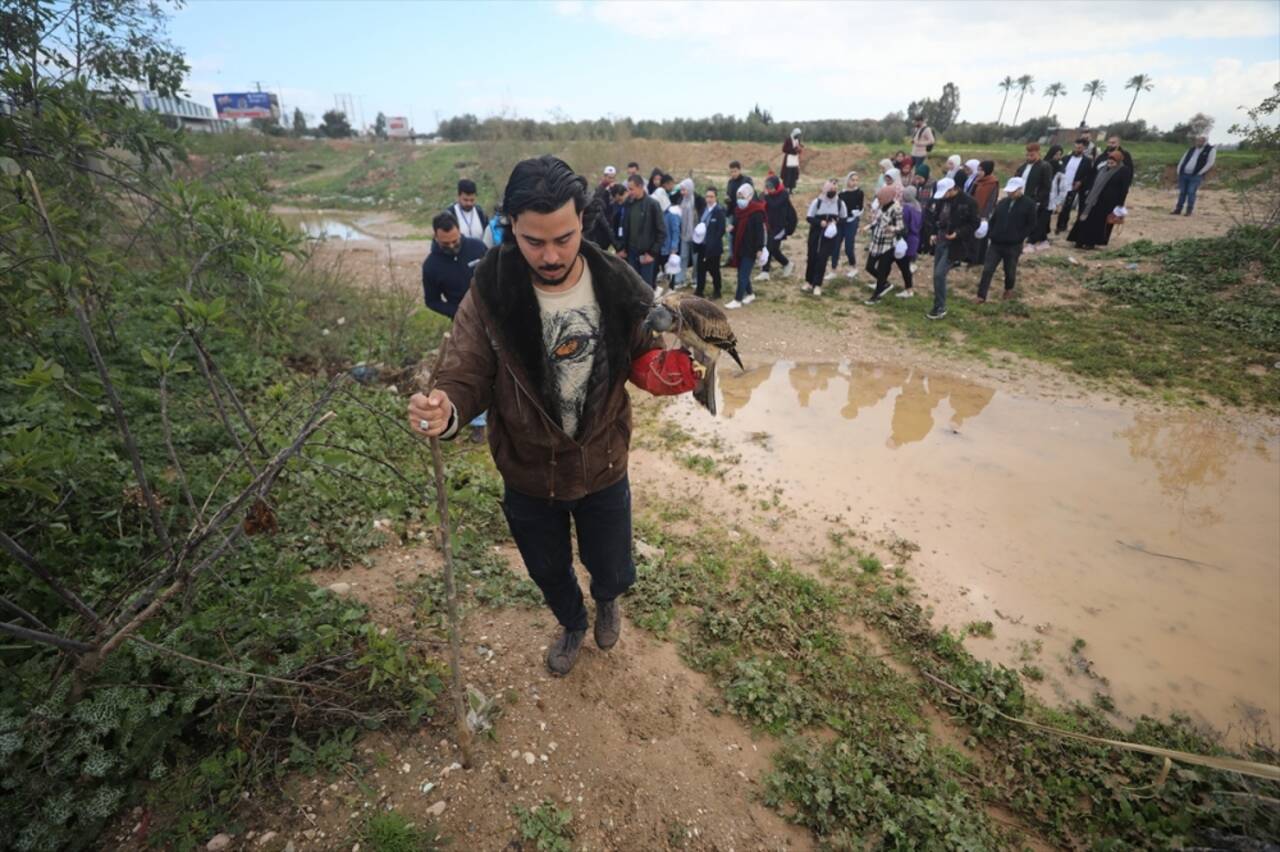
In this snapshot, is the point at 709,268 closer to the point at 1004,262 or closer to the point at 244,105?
the point at 1004,262

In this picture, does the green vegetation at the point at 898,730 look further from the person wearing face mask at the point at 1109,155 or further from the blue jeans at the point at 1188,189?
the blue jeans at the point at 1188,189

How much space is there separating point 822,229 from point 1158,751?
784 cm

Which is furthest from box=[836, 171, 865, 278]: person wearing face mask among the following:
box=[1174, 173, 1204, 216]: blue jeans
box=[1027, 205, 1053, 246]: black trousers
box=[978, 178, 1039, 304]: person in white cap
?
box=[1174, 173, 1204, 216]: blue jeans

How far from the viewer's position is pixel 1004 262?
805 centimetres

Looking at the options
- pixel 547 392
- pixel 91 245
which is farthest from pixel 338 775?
pixel 91 245

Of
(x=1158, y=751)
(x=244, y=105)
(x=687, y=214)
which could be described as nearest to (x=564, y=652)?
(x=1158, y=751)

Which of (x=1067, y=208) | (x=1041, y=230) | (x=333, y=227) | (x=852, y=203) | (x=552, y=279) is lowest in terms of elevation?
(x=333, y=227)

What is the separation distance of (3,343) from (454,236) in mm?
2677

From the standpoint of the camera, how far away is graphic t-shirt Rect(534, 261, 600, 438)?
79.6 inches

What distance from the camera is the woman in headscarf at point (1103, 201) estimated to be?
31.0ft

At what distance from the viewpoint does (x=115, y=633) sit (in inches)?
68.2

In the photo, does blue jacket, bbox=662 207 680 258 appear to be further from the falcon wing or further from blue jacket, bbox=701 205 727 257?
the falcon wing

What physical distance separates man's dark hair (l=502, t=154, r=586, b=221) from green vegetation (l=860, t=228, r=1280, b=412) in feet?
21.1

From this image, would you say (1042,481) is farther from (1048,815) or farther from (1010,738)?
(1048,815)
